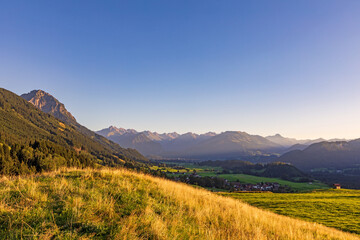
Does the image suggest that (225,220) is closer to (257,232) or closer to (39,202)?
(257,232)

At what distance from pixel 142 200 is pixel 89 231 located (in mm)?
3453

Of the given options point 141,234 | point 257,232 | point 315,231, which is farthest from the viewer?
point 315,231

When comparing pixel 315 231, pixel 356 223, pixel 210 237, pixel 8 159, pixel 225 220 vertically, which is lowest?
pixel 8 159

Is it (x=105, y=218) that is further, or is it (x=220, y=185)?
(x=220, y=185)

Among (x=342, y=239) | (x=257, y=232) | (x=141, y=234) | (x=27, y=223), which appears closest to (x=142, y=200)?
(x=141, y=234)

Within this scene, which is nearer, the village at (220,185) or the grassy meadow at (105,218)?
the grassy meadow at (105,218)

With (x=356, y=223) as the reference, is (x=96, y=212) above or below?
above

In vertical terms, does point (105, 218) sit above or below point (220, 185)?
above

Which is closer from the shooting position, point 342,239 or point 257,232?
point 257,232

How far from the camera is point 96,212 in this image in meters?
6.49

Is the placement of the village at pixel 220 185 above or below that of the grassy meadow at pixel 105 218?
below

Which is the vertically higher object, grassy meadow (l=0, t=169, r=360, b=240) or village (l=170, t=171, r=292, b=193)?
grassy meadow (l=0, t=169, r=360, b=240)

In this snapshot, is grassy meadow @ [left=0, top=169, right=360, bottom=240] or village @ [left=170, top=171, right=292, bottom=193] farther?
village @ [left=170, top=171, right=292, bottom=193]

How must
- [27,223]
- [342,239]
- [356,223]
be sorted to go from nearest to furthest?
[27,223] < [342,239] < [356,223]
